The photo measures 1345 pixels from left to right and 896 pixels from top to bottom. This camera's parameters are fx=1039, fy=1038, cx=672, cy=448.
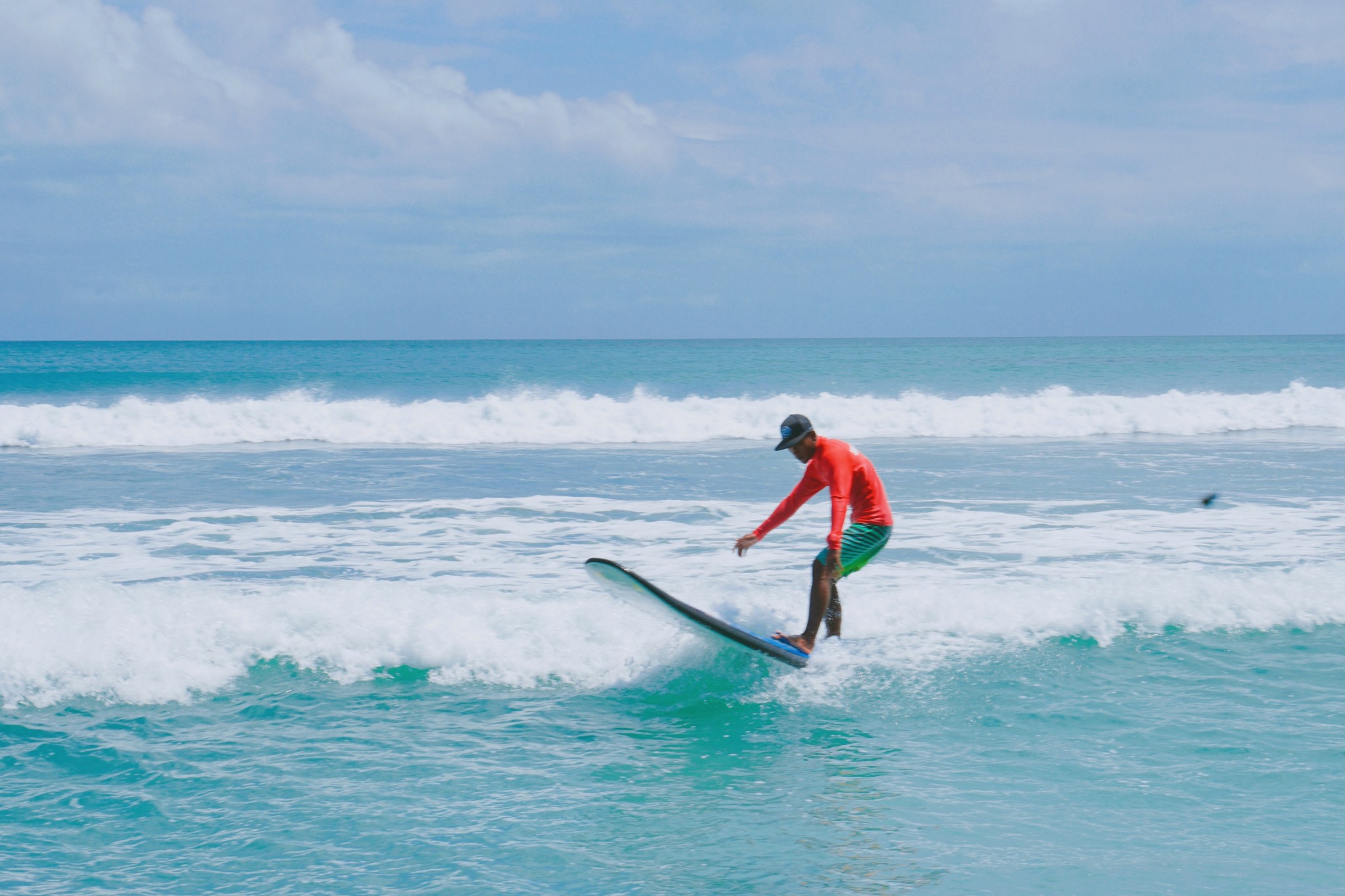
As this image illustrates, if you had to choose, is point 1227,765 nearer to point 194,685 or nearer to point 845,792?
point 845,792

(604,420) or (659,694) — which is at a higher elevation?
(604,420)

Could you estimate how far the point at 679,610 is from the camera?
651cm

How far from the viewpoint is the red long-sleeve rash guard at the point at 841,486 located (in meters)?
6.52

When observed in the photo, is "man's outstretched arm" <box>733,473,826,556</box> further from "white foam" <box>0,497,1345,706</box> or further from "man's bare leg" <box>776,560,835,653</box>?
"white foam" <box>0,497,1345,706</box>

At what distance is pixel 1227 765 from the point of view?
537 centimetres

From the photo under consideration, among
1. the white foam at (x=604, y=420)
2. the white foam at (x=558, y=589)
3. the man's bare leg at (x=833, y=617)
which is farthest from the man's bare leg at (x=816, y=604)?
the white foam at (x=604, y=420)

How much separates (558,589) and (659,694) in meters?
2.42

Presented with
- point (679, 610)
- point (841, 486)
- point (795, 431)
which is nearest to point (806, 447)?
point (795, 431)

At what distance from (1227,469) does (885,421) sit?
32.3 ft

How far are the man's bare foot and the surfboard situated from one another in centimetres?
3

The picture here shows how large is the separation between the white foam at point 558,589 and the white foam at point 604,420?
1118 centimetres

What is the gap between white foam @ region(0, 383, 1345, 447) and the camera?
23.6m

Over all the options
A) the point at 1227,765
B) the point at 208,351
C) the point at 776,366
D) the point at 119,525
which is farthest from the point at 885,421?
the point at 208,351

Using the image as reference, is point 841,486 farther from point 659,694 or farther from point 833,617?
point 659,694
